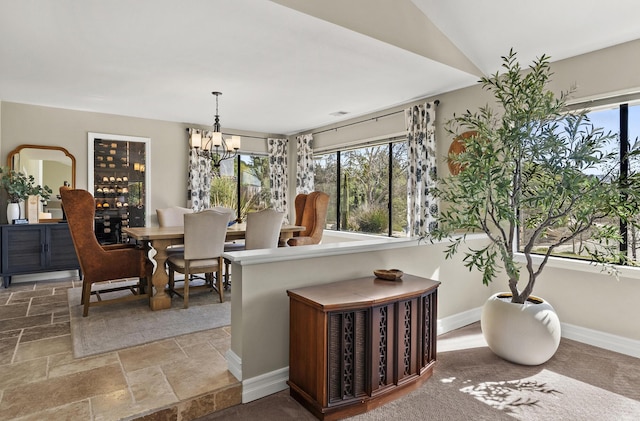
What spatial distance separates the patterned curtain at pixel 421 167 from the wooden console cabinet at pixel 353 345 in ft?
7.30

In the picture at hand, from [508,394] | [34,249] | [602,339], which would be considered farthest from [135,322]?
[602,339]

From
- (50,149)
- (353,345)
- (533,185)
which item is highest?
(50,149)

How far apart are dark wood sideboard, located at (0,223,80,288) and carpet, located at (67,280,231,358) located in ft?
3.36

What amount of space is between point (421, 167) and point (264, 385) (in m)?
3.27

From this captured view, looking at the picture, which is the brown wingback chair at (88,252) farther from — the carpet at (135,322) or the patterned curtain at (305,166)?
the patterned curtain at (305,166)

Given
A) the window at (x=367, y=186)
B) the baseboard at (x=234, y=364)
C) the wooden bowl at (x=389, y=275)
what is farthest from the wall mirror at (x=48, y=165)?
the wooden bowl at (x=389, y=275)

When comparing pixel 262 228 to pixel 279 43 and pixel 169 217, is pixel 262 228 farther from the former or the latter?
pixel 279 43

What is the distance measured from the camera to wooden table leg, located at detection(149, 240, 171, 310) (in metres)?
3.56

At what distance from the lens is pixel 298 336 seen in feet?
7.24

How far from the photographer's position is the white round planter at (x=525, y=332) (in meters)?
2.67

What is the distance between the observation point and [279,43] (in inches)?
116

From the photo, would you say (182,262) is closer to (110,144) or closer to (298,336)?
(298,336)

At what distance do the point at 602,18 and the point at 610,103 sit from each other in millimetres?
751

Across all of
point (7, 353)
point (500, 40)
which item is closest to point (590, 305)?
point (500, 40)
